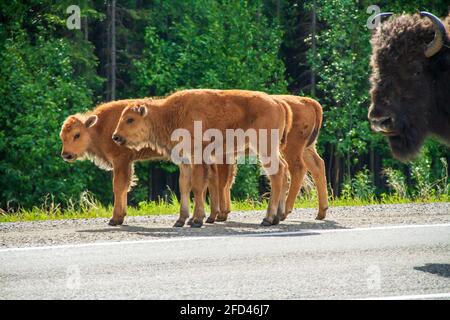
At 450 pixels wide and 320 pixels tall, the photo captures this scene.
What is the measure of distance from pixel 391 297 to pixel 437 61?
2.67 meters

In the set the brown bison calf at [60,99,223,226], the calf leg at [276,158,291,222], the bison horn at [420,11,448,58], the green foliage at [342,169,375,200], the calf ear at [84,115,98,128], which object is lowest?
the green foliage at [342,169,375,200]

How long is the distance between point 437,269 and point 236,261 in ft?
5.85

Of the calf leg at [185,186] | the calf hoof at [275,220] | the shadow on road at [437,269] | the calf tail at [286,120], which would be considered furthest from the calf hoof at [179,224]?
the shadow on road at [437,269]

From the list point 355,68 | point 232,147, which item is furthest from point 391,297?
point 355,68

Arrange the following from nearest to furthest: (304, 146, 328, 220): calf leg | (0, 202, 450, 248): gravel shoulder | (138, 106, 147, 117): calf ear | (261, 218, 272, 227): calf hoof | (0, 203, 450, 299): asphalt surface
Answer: (0, 203, 450, 299): asphalt surface → (0, 202, 450, 248): gravel shoulder → (261, 218, 272, 227): calf hoof → (138, 106, 147, 117): calf ear → (304, 146, 328, 220): calf leg

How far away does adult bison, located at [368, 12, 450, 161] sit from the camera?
8594mm

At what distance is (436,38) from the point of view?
27.5 ft

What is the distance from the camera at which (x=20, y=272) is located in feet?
26.7

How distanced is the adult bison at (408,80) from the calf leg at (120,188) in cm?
447

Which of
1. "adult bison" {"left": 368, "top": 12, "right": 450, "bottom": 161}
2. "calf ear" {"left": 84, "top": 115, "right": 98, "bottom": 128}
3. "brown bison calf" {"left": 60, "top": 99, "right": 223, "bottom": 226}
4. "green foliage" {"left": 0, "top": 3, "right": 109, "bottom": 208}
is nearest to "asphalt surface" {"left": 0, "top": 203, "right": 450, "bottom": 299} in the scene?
"brown bison calf" {"left": 60, "top": 99, "right": 223, "bottom": 226}

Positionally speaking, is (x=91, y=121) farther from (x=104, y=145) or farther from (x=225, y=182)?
(x=225, y=182)

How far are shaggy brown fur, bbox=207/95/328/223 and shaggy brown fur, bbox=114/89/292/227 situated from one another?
60 centimetres

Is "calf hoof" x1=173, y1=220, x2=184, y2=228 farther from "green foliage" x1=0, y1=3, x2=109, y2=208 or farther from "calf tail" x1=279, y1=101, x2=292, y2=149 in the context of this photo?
"green foliage" x1=0, y1=3, x2=109, y2=208
